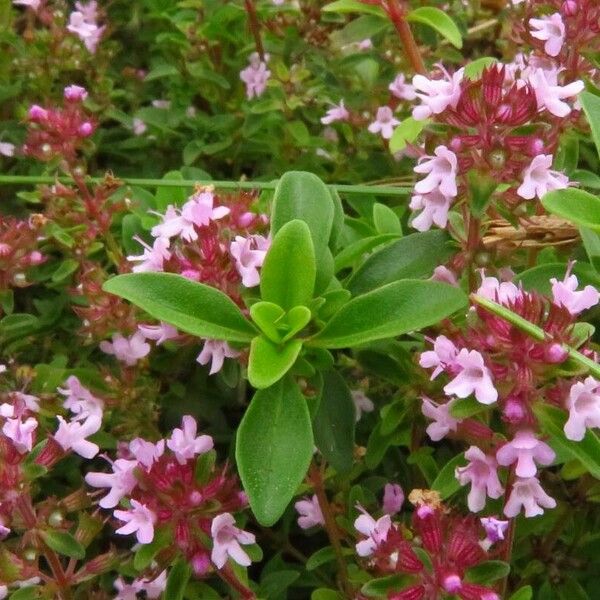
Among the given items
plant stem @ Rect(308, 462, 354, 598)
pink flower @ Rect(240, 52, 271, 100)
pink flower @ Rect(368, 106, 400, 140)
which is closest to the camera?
plant stem @ Rect(308, 462, 354, 598)

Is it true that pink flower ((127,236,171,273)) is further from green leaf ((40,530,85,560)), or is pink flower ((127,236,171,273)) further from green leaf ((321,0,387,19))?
green leaf ((321,0,387,19))

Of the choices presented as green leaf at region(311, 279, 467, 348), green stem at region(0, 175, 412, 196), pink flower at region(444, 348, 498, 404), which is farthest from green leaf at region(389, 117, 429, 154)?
pink flower at region(444, 348, 498, 404)

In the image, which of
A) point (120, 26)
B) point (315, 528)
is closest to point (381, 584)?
point (315, 528)

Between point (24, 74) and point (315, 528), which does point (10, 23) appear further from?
point (315, 528)

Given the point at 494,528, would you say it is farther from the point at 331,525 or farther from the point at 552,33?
the point at 552,33

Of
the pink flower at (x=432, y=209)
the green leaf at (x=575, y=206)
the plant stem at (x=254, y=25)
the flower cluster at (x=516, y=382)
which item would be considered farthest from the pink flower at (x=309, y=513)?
the plant stem at (x=254, y=25)

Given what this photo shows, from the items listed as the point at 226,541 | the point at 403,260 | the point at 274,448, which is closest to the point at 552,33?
the point at 403,260

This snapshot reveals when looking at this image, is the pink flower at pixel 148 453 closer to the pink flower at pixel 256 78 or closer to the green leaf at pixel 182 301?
the green leaf at pixel 182 301
